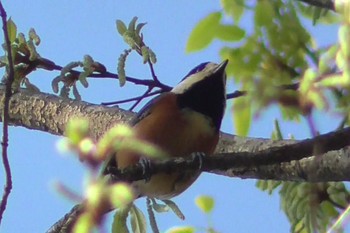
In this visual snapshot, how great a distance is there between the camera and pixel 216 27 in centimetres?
66

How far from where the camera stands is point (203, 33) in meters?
0.64

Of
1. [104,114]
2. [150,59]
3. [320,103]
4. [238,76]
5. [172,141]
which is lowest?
[320,103]

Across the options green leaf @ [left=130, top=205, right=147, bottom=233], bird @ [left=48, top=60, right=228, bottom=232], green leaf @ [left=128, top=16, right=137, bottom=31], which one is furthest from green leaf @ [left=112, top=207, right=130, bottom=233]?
green leaf @ [left=128, top=16, right=137, bottom=31]

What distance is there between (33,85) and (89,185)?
1472mm

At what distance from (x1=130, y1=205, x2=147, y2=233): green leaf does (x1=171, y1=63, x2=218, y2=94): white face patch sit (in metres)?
0.56

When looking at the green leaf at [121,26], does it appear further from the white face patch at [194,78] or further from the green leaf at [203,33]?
the green leaf at [203,33]

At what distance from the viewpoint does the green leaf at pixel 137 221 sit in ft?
4.72

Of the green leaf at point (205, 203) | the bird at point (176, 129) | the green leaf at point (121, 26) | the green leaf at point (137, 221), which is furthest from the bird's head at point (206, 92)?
the green leaf at point (205, 203)

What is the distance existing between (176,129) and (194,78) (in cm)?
39

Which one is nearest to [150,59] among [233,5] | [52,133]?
[52,133]

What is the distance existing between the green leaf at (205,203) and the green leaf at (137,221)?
87cm

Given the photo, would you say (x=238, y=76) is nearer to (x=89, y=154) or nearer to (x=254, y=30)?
(x=254, y=30)

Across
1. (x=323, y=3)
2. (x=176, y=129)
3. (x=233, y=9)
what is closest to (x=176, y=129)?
(x=176, y=129)

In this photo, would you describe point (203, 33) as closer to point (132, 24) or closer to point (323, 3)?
point (323, 3)
